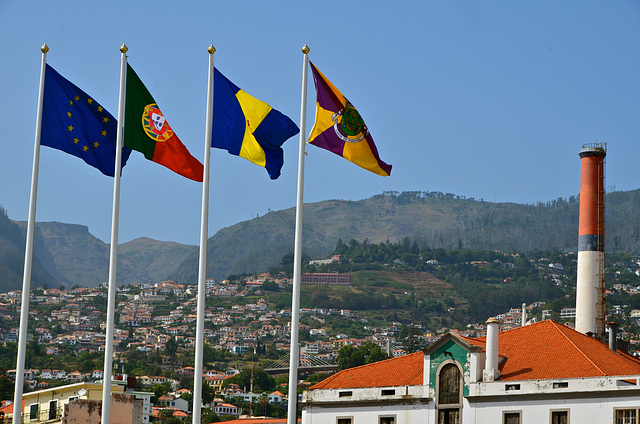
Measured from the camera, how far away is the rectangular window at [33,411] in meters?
67.2

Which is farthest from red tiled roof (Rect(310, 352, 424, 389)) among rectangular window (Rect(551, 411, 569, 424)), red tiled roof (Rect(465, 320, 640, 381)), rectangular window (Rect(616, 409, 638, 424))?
rectangular window (Rect(616, 409, 638, 424))

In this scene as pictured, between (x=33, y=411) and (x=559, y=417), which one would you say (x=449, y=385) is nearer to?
(x=559, y=417)

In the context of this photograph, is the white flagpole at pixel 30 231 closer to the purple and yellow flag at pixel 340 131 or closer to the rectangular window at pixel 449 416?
the purple and yellow flag at pixel 340 131

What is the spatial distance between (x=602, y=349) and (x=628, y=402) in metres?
8.71

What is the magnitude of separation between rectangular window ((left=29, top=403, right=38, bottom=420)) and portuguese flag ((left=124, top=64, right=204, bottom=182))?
36255 mm

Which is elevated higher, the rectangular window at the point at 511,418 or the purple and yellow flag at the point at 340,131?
the purple and yellow flag at the point at 340,131

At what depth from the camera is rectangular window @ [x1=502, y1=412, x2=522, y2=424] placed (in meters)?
50.9

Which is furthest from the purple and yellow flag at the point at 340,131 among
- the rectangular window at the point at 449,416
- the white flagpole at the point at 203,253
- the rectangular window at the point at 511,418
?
the rectangular window at the point at 449,416

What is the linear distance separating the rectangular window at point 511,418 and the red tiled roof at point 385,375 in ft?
16.9

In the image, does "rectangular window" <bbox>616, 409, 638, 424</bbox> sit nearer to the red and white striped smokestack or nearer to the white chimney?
the white chimney

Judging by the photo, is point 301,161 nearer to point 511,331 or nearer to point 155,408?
point 511,331

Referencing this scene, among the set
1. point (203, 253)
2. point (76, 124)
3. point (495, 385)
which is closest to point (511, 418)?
point (495, 385)

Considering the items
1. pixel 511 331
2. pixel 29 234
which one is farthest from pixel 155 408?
pixel 29 234

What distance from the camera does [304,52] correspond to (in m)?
36.3
